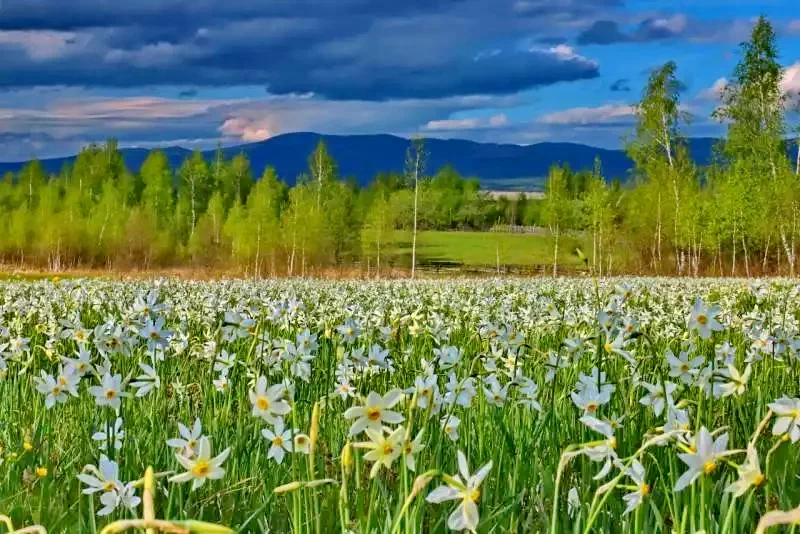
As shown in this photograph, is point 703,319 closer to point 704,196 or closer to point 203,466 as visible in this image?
point 203,466

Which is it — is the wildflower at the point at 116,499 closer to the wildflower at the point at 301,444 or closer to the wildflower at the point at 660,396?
the wildflower at the point at 301,444

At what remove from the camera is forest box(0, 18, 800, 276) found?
1937 inches

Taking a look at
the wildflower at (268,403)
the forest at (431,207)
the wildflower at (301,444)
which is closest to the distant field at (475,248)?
the forest at (431,207)

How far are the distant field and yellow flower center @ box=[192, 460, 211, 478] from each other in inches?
2672

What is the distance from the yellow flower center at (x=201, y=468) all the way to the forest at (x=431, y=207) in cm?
3974

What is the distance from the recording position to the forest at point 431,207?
49188mm

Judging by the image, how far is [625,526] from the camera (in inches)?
128

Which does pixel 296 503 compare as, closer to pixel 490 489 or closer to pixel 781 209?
pixel 490 489

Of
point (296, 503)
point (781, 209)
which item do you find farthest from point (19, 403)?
point (781, 209)

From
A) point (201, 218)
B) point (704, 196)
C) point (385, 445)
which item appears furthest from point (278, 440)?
point (201, 218)

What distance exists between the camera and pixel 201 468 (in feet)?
8.05

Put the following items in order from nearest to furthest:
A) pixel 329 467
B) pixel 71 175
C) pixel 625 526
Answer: pixel 625 526, pixel 329 467, pixel 71 175

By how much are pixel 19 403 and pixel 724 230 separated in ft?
167

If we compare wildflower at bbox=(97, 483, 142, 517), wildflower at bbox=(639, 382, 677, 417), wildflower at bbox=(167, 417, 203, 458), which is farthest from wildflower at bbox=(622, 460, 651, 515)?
wildflower at bbox=(97, 483, 142, 517)
